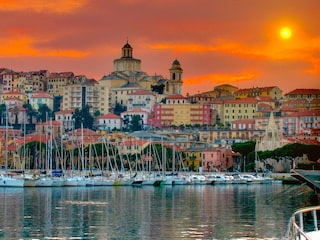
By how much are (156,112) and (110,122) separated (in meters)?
6.20

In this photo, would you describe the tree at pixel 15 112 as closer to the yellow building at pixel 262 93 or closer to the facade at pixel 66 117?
the facade at pixel 66 117

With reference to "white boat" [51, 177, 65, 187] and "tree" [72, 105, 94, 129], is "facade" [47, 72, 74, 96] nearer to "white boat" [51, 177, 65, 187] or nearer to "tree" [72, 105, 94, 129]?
"tree" [72, 105, 94, 129]

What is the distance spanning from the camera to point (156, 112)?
108m

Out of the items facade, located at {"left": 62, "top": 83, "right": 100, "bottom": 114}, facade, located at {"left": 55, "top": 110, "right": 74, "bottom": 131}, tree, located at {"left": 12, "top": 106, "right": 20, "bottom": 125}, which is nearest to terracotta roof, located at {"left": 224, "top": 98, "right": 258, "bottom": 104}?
facade, located at {"left": 62, "top": 83, "right": 100, "bottom": 114}

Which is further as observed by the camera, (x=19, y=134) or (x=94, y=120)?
(x=94, y=120)

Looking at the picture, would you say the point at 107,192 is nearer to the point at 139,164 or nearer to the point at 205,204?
the point at 205,204

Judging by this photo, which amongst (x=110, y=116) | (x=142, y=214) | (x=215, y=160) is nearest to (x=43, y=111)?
(x=110, y=116)

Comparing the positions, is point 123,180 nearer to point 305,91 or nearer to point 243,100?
point 243,100

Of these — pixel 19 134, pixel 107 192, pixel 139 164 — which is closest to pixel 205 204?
pixel 107 192

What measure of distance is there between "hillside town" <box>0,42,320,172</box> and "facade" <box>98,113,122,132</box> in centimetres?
13

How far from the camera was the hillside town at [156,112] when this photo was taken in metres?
82.2

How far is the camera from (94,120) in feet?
362

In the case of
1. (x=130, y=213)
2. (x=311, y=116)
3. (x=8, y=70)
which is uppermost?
(x=8, y=70)

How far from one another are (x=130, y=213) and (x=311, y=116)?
6527 cm
